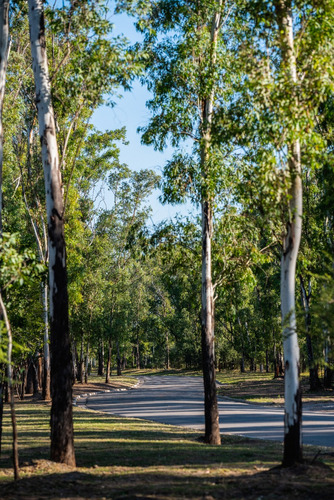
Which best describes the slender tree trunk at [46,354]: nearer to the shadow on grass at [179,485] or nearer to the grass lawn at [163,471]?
the grass lawn at [163,471]

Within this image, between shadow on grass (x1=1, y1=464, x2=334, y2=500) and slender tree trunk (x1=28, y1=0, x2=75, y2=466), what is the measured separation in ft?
3.11

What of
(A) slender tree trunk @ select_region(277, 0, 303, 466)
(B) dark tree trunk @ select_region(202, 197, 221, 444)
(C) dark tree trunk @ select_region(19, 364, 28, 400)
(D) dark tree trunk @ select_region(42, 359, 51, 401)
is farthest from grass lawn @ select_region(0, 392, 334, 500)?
(C) dark tree trunk @ select_region(19, 364, 28, 400)

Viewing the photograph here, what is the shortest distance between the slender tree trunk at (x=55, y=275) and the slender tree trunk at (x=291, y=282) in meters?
3.64

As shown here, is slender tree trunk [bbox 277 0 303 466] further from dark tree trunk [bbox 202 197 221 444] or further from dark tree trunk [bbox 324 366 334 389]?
dark tree trunk [bbox 324 366 334 389]

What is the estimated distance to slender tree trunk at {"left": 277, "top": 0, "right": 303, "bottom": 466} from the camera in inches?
345

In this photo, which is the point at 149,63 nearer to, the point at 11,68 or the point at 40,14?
the point at 40,14

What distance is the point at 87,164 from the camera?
1361 inches

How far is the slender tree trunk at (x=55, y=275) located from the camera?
9352mm

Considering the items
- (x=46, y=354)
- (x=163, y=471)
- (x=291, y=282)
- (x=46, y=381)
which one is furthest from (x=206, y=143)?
(x=46, y=381)

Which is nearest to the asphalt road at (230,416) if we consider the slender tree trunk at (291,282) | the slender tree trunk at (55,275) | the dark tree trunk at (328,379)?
the slender tree trunk at (291,282)

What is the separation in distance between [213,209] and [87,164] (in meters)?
22.1

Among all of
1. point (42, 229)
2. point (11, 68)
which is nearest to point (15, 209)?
point (42, 229)

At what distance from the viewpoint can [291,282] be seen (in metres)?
9.29

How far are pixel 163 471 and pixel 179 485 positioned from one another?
1176mm
